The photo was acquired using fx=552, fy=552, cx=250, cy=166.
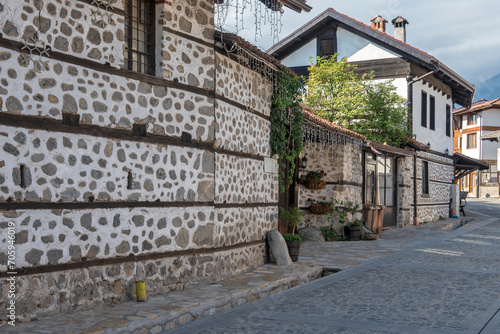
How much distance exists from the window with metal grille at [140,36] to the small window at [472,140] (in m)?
47.8

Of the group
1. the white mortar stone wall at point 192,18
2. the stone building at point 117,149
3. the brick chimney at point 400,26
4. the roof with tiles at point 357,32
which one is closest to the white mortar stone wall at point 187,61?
the stone building at point 117,149

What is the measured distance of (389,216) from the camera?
1934 centimetres

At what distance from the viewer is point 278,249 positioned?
372 inches

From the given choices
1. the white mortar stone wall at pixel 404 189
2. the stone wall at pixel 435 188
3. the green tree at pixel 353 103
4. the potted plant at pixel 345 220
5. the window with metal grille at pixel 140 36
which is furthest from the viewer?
the stone wall at pixel 435 188

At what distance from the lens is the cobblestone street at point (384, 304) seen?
5.60 m

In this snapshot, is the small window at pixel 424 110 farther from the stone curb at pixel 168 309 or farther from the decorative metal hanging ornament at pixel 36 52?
the decorative metal hanging ornament at pixel 36 52

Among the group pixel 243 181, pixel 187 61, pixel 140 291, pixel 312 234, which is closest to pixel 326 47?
pixel 312 234

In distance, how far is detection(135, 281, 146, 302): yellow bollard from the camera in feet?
20.3

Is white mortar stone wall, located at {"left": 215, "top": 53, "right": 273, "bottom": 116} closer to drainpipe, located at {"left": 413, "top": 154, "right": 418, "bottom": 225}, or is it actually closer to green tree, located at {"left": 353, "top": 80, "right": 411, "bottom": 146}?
green tree, located at {"left": 353, "top": 80, "right": 411, "bottom": 146}

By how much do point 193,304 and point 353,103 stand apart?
13.3 meters

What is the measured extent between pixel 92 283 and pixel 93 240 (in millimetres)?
453

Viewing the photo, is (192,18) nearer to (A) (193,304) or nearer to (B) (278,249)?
(A) (193,304)

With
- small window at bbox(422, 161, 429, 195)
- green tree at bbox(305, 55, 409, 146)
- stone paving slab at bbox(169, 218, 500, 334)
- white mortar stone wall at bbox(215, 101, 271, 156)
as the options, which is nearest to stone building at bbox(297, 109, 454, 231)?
small window at bbox(422, 161, 429, 195)

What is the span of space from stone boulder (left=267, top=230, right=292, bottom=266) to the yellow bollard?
3.58 metres
